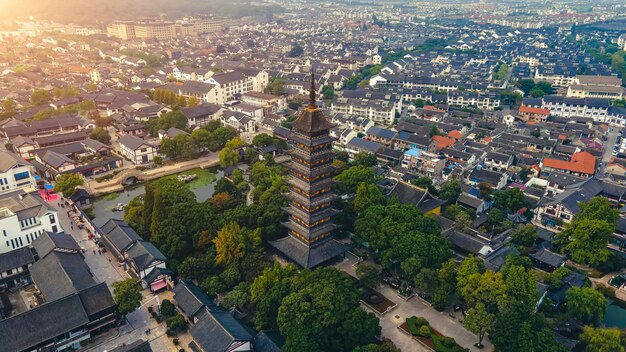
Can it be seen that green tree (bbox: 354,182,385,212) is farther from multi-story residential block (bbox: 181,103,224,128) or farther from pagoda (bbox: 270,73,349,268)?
multi-story residential block (bbox: 181,103,224,128)

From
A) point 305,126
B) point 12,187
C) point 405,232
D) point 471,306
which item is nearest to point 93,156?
point 12,187

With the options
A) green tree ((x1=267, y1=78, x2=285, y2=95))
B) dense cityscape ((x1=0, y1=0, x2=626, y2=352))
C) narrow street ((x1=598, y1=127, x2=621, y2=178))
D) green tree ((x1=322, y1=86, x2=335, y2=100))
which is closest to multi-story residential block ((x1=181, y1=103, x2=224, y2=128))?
dense cityscape ((x1=0, y1=0, x2=626, y2=352))

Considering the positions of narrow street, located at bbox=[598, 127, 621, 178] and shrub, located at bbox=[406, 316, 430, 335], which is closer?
shrub, located at bbox=[406, 316, 430, 335]

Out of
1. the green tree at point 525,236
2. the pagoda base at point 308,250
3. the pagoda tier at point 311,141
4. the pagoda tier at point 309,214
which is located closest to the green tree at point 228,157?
the pagoda tier at point 309,214

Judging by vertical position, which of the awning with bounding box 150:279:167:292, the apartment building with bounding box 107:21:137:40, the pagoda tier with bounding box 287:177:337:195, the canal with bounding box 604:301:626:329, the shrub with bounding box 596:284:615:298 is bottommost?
the canal with bounding box 604:301:626:329

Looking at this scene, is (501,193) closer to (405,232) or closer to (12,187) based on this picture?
(405,232)

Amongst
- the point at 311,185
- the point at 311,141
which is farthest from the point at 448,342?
the point at 311,141

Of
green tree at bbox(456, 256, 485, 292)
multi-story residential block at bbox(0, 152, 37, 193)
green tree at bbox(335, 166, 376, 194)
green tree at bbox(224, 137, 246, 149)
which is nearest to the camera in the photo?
green tree at bbox(456, 256, 485, 292)

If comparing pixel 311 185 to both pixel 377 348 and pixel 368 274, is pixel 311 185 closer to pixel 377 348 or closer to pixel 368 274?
pixel 368 274

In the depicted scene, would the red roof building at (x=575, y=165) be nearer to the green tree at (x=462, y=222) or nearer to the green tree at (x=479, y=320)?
the green tree at (x=462, y=222)

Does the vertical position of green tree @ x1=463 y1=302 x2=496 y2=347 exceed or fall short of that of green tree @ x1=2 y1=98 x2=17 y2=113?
it falls short
